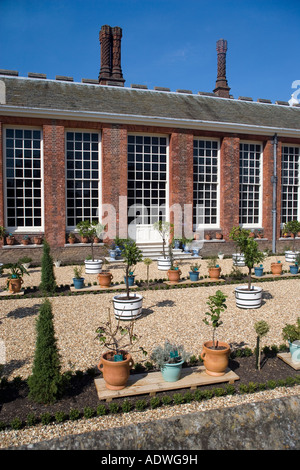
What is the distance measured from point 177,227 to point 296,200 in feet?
25.1

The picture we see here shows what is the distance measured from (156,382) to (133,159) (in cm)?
1330

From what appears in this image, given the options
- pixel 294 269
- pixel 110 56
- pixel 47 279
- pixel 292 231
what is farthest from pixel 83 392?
pixel 110 56

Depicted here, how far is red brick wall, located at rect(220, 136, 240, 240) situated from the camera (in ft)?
59.3

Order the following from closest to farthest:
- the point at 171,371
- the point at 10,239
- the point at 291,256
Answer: the point at 171,371
the point at 10,239
the point at 291,256

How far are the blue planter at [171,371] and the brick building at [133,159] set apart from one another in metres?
11.3

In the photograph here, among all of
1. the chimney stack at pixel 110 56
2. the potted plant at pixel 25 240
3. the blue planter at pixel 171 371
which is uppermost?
the chimney stack at pixel 110 56

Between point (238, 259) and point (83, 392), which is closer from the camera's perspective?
point (83, 392)

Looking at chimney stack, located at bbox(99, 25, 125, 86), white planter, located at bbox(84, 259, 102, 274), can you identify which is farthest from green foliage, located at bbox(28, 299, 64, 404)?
chimney stack, located at bbox(99, 25, 125, 86)

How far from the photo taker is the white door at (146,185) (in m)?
17.0

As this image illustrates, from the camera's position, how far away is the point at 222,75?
73.0 feet

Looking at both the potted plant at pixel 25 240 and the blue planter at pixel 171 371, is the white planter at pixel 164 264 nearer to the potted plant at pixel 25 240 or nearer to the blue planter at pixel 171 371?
the potted plant at pixel 25 240

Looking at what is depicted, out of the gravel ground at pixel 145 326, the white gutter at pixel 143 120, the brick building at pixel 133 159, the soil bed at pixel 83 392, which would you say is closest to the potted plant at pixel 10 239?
the brick building at pixel 133 159

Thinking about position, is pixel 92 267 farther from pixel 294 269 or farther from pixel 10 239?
pixel 294 269

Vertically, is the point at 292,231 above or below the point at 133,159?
below
